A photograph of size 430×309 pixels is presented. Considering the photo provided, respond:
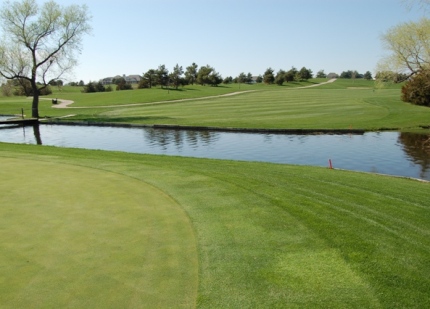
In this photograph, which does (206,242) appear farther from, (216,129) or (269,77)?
(269,77)

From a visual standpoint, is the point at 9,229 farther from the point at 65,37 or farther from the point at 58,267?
the point at 65,37

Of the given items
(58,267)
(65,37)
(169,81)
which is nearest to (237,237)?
(58,267)

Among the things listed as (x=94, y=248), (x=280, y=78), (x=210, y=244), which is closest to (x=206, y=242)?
(x=210, y=244)

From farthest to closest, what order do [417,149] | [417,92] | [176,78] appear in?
[176,78]
[417,92]
[417,149]

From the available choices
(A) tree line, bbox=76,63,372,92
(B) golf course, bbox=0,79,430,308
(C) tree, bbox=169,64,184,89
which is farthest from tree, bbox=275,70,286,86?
(B) golf course, bbox=0,79,430,308

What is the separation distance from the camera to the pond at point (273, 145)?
64.2 feet

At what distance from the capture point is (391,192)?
10430 mm

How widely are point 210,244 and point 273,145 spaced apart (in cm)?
1908

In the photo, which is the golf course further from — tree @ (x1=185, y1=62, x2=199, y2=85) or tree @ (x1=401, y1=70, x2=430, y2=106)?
tree @ (x1=185, y1=62, x2=199, y2=85)

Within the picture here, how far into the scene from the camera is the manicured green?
4547 millimetres

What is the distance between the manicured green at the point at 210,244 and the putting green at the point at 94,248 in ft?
0.06

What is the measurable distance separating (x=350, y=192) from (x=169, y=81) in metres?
99.7

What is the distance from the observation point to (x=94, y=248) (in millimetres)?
5699

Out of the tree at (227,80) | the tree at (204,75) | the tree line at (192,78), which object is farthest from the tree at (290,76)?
the tree at (204,75)
